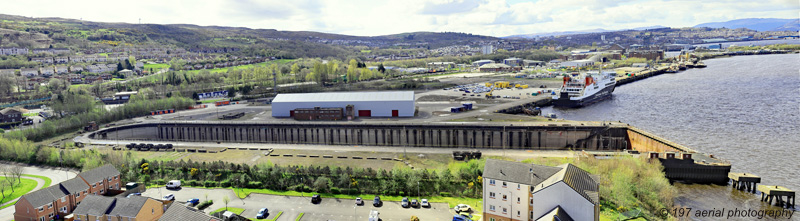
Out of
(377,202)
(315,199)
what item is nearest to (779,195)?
(377,202)

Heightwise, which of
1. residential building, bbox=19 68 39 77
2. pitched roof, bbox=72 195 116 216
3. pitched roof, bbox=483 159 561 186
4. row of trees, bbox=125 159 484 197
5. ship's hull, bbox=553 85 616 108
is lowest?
row of trees, bbox=125 159 484 197

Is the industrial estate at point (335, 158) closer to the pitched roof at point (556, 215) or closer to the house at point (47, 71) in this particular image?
the pitched roof at point (556, 215)

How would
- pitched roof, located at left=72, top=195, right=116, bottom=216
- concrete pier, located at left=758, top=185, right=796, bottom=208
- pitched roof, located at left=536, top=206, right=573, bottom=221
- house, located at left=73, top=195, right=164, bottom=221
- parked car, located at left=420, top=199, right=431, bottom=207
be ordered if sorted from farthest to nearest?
concrete pier, located at left=758, top=185, right=796, bottom=208 < parked car, located at left=420, top=199, right=431, bottom=207 < pitched roof, located at left=72, top=195, right=116, bottom=216 < house, located at left=73, top=195, right=164, bottom=221 < pitched roof, located at left=536, top=206, right=573, bottom=221

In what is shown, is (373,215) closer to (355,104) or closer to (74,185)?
(74,185)

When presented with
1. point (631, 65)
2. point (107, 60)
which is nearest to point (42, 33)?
point (107, 60)

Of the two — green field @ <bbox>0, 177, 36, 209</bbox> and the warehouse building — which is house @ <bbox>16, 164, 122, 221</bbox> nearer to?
green field @ <bbox>0, 177, 36, 209</bbox>

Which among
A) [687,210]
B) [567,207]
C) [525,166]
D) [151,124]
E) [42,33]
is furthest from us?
[42,33]

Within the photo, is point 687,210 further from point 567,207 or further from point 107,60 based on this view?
point 107,60

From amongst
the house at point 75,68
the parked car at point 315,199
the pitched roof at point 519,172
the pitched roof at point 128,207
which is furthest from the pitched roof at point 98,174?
the house at point 75,68

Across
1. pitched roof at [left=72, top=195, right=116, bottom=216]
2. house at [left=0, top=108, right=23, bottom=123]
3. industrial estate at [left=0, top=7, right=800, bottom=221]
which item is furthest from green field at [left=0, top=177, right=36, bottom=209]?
house at [left=0, top=108, right=23, bottom=123]
